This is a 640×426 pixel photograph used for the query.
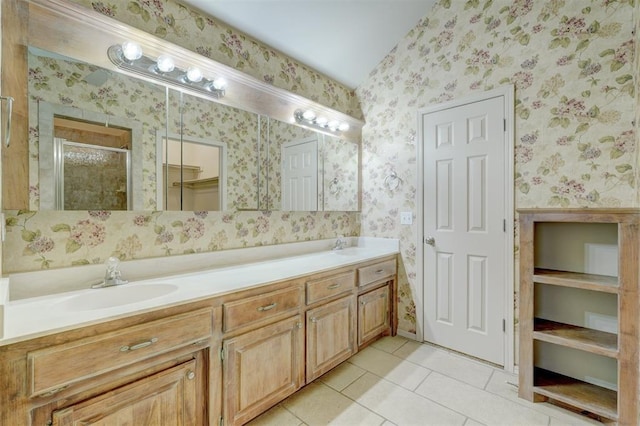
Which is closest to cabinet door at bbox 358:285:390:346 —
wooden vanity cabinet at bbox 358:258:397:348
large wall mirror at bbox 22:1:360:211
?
wooden vanity cabinet at bbox 358:258:397:348

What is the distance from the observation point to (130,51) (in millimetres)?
1538

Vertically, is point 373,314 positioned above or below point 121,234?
below

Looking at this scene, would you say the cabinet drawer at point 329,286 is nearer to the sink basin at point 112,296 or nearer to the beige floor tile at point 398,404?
the beige floor tile at point 398,404

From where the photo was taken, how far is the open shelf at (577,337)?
1.63m

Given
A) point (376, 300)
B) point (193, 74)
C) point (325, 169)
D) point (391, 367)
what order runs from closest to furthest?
point (193, 74) → point (391, 367) → point (376, 300) → point (325, 169)

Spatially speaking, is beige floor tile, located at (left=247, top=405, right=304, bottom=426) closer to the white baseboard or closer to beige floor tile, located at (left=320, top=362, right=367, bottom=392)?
beige floor tile, located at (left=320, top=362, right=367, bottom=392)

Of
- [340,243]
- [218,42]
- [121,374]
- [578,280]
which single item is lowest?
[121,374]


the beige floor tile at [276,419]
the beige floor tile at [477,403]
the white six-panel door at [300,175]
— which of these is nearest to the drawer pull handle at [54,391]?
the beige floor tile at [276,419]

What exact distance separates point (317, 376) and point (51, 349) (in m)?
1.46

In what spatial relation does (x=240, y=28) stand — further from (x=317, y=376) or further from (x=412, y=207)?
(x=317, y=376)

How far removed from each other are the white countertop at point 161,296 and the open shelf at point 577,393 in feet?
4.42

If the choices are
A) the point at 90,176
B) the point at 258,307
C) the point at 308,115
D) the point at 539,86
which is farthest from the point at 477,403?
the point at 90,176

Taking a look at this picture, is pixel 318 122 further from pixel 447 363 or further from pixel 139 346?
pixel 447 363

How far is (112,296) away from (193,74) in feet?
4.42
